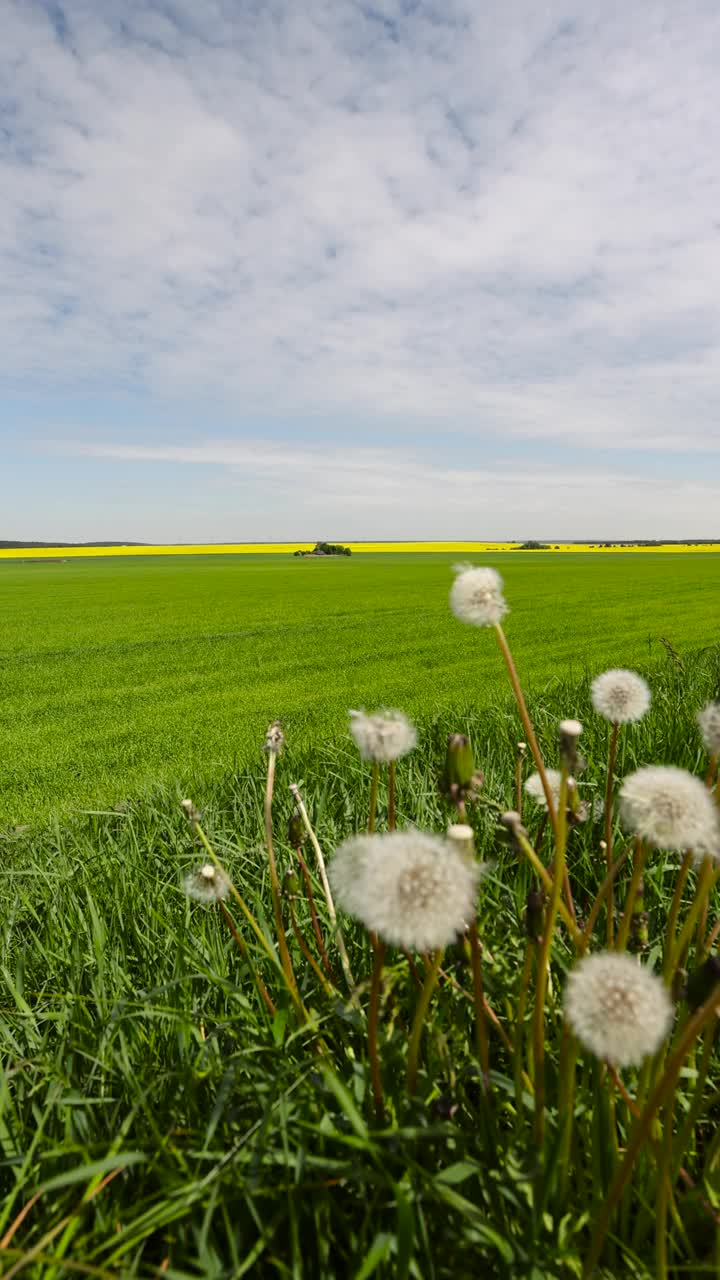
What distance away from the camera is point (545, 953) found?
3.78 ft

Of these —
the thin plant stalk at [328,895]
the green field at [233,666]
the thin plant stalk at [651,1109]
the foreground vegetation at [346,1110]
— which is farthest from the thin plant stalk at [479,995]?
the green field at [233,666]

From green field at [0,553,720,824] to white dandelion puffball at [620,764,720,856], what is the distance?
429cm

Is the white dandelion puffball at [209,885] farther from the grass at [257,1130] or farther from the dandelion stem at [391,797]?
the dandelion stem at [391,797]

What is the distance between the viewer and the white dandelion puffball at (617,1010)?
954mm

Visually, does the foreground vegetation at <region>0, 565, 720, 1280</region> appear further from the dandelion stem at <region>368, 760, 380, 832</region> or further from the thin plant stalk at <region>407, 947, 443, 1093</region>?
the dandelion stem at <region>368, 760, 380, 832</region>

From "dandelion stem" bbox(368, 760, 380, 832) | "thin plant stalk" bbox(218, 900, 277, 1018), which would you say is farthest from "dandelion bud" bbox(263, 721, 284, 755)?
"thin plant stalk" bbox(218, 900, 277, 1018)

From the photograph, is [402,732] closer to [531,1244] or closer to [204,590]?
[531,1244]

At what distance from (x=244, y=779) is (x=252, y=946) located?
2.91m

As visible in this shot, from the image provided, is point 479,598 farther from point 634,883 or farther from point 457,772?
point 634,883

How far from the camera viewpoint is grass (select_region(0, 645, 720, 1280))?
120 cm

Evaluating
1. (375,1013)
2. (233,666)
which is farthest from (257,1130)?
(233,666)

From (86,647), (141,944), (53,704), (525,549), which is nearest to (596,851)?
(141,944)

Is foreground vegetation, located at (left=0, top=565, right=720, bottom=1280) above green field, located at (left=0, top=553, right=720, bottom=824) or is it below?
above

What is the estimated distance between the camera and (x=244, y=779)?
17.0 ft
